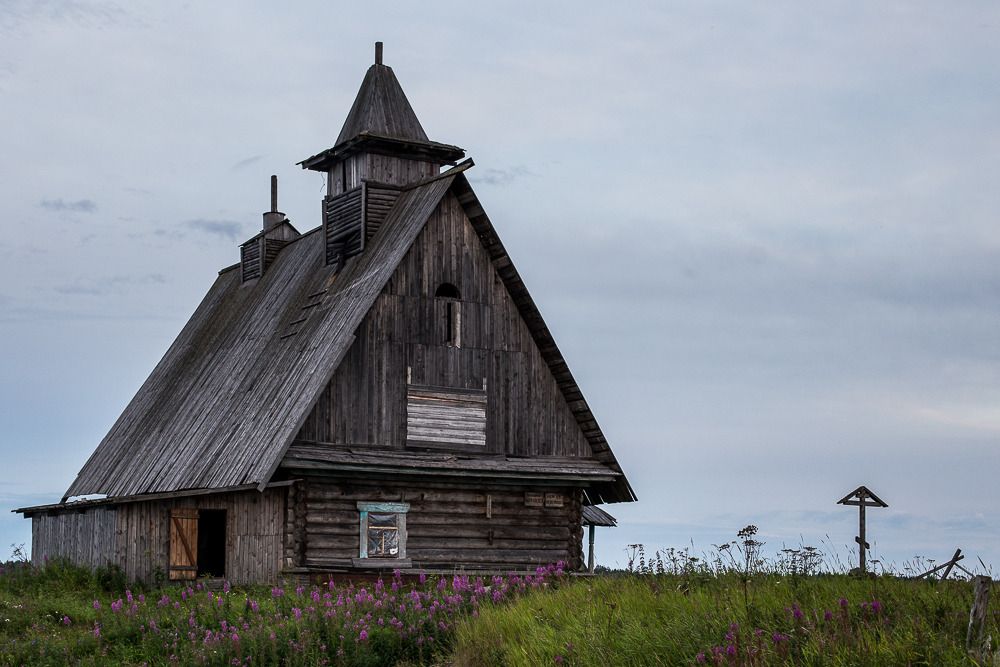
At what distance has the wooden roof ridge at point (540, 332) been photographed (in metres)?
26.2

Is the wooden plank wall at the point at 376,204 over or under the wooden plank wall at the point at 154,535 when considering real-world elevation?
over

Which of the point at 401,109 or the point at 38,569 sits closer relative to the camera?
the point at 38,569

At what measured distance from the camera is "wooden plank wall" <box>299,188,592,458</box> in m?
24.6

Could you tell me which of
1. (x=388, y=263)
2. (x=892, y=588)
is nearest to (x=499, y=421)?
(x=388, y=263)

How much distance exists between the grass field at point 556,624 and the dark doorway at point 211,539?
394 inches

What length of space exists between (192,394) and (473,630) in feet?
58.6

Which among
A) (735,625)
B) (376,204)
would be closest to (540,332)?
(376,204)

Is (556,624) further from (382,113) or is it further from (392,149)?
(382,113)

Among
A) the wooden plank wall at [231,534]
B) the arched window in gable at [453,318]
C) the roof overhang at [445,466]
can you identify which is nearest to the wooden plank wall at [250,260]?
the wooden plank wall at [231,534]

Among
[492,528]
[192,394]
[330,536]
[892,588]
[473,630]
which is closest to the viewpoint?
[892,588]

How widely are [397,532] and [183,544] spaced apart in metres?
5.28

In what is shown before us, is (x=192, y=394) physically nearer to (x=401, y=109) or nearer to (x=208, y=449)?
(x=208, y=449)

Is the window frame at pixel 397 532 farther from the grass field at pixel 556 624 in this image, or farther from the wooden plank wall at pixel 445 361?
the grass field at pixel 556 624

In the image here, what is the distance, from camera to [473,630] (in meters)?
14.8
